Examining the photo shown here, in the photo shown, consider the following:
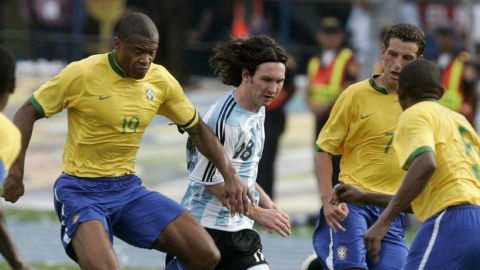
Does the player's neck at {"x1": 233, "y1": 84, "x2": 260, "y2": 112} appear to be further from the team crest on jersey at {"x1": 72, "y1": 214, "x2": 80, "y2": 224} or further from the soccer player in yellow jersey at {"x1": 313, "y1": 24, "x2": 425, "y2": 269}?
the team crest on jersey at {"x1": 72, "y1": 214, "x2": 80, "y2": 224}

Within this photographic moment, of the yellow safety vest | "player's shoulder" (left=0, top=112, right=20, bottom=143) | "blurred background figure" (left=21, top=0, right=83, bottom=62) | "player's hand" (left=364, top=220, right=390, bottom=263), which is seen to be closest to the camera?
"player's shoulder" (left=0, top=112, right=20, bottom=143)

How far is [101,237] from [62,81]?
1.03m

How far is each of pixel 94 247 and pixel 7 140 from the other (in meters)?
1.43

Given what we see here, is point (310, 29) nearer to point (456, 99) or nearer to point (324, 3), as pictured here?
point (324, 3)

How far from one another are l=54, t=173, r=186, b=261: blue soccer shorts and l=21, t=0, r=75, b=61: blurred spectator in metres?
18.7

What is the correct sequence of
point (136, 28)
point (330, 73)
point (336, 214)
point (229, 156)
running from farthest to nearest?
1. point (330, 73)
2. point (229, 156)
3. point (136, 28)
4. point (336, 214)

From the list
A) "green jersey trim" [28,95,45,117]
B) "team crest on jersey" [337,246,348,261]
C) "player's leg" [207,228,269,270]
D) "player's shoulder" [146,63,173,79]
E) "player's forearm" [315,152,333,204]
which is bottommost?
"player's leg" [207,228,269,270]

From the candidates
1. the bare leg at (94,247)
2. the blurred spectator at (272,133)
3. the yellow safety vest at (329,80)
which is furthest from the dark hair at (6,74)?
the yellow safety vest at (329,80)

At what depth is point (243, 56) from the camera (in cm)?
915

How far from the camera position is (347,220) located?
28.5ft

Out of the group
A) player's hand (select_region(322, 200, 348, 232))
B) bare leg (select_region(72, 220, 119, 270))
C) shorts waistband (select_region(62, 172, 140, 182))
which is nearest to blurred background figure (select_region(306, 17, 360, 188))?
shorts waistband (select_region(62, 172, 140, 182))

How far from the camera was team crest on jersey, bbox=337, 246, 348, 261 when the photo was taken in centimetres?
864

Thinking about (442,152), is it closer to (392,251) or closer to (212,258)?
(392,251)

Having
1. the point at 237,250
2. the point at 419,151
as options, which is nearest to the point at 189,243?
the point at 237,250
